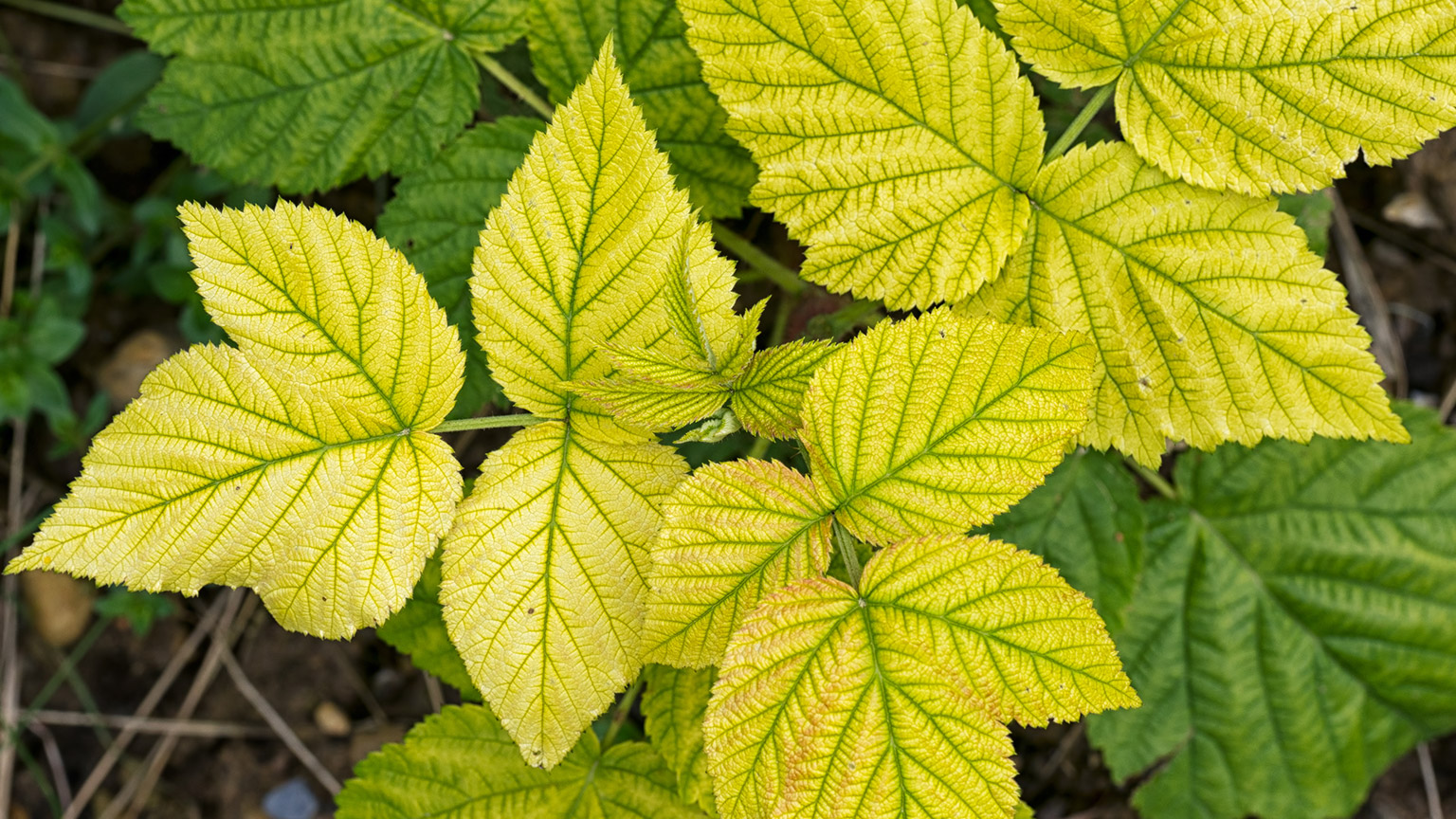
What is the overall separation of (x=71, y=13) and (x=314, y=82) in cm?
180

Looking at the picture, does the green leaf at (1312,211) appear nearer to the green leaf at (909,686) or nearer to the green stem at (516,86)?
the green leaf at (909,686)

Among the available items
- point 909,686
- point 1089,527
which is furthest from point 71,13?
point 1089,527

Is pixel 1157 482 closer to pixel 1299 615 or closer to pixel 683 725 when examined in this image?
pixel 1299 615

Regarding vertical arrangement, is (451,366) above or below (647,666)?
above

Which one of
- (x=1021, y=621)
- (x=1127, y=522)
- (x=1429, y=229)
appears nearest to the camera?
(x=1021, y=621)

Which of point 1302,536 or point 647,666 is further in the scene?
point 1302,536

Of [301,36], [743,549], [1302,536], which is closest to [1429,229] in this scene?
[1302,536]

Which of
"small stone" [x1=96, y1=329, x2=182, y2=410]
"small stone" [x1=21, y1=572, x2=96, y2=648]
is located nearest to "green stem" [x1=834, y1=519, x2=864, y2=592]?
"small stone" [x1=96, y1=329, x2=182, y2=410]

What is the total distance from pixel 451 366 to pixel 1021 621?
1.17m

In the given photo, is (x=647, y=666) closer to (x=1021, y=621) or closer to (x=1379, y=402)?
(x=1021, y=621)

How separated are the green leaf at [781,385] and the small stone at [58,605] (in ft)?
10.7

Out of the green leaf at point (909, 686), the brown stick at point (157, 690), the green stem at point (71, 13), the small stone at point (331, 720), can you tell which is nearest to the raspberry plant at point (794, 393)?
the green leaf at point (909, 686)

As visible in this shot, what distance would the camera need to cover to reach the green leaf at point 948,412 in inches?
69.8

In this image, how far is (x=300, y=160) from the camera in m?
2.62
